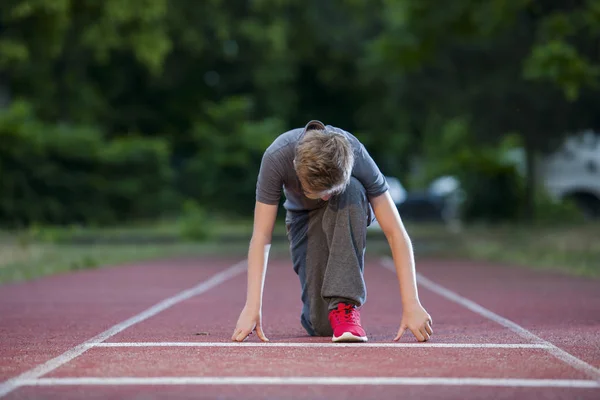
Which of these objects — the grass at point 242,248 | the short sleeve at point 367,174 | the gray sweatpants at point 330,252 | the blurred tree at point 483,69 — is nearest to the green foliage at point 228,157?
the grass at point 242,248

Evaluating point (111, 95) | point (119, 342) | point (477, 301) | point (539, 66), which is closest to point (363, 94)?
point (111, 95)

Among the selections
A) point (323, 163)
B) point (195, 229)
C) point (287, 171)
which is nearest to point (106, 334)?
point (287, 171)

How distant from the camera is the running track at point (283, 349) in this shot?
5.58 metres

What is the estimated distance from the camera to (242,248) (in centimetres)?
2595

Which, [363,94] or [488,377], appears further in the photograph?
[363,94]

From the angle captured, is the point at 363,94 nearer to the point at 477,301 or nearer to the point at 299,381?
the point at 477,301

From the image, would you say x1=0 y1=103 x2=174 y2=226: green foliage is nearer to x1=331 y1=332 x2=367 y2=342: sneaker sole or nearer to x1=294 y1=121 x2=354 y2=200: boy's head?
x1=331 y1=332 x2=367 y2=342: sneaker sole

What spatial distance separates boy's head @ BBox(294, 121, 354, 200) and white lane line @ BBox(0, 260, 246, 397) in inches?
70.6

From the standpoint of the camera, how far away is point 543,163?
128 ft

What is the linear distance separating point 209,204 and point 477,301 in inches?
1132

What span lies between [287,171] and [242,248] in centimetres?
1865

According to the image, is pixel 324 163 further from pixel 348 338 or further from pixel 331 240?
pixel 348 338

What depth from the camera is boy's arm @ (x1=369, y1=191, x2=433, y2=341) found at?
736 centimetres

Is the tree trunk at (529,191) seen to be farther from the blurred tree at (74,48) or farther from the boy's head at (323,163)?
the boy's head at (323,163)
